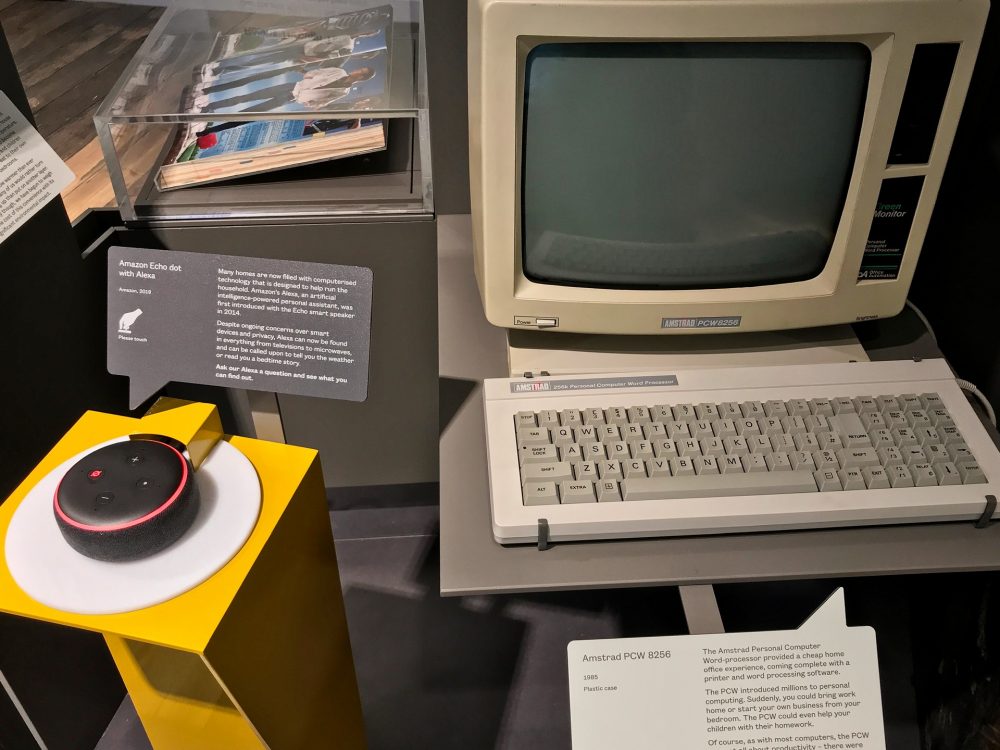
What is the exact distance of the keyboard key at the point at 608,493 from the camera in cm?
85

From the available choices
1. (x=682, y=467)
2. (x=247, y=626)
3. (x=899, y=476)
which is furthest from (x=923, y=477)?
(x=247, y=626)

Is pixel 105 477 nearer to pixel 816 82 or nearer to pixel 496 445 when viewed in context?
pixel 496 445

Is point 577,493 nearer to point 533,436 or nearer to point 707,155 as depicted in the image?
point 533,436

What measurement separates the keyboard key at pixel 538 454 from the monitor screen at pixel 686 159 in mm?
213

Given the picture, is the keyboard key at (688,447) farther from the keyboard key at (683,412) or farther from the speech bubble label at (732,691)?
the speech bubble label at (732,691)

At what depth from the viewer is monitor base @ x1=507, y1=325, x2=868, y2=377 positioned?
103 cm

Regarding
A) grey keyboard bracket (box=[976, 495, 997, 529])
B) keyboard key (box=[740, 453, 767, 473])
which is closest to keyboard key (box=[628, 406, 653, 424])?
keyboard key (box=[740, 453, 767, 473])

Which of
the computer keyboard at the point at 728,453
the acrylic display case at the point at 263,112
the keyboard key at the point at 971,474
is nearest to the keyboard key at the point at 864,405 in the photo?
the computer keyboard at the point at 728,453

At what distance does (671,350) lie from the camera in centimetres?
106

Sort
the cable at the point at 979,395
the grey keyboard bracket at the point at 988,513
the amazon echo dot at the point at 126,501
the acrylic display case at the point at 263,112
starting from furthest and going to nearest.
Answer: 1. the acrylic display case at the point at 263,112
2. the cable at the point at 979,395
3. the grey keyboard bracket at the point at 988,513
4. the amazon echo dot at the point at 126,501

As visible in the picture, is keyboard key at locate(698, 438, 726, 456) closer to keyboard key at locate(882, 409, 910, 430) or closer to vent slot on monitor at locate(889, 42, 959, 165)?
keyboard key at locate(882, 409, 910, 430)

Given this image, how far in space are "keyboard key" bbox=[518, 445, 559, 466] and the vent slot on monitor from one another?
462 mm

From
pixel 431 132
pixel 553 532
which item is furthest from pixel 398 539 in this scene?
pixel 553 532

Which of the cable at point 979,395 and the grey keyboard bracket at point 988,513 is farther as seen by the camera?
the cable at point 979,395
